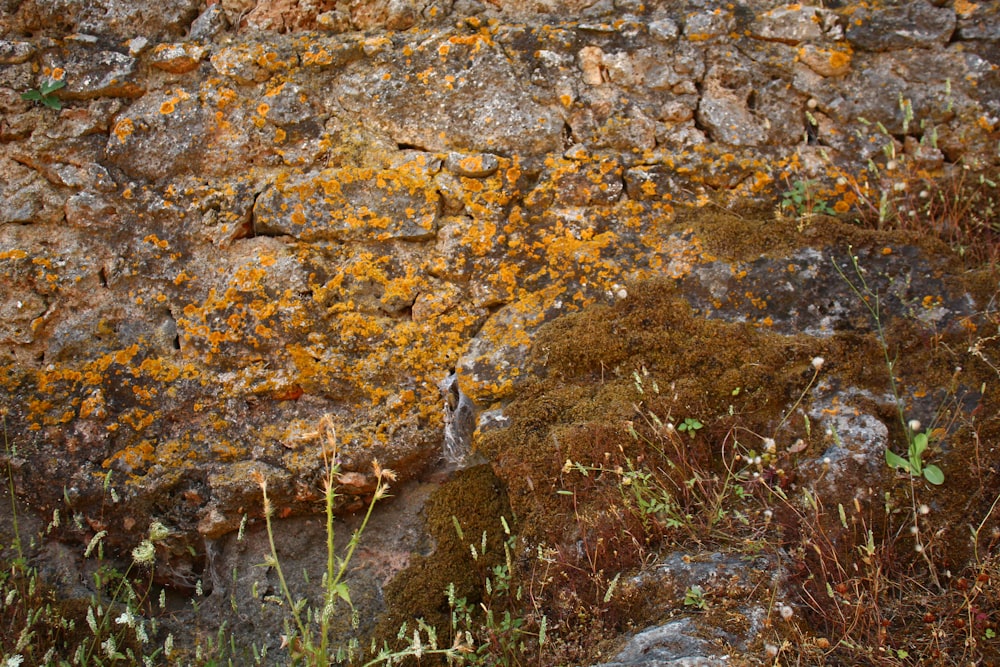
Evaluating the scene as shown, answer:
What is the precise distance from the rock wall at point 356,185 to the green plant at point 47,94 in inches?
0.6

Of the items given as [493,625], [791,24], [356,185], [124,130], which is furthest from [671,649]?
[124,130]

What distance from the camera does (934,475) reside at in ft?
7.70

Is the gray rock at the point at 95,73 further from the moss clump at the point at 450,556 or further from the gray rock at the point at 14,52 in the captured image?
the moss clump at the point at 450,556

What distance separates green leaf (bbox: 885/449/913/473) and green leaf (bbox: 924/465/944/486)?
50 mm

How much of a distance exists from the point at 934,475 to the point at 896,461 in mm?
115

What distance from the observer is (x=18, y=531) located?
9.70 ft

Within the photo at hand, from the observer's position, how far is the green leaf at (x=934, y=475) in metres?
2.34

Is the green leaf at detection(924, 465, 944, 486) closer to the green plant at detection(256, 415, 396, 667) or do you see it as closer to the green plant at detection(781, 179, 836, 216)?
the green plant at detection(781, 179, 836, 216)

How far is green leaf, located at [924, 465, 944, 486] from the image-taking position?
2338 mm

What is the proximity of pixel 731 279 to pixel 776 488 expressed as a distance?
39.0 inches

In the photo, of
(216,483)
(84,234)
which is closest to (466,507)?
(216,483)

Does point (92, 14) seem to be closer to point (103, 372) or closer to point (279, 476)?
point (103, 372)

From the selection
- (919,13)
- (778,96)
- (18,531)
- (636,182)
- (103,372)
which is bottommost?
(18,531)

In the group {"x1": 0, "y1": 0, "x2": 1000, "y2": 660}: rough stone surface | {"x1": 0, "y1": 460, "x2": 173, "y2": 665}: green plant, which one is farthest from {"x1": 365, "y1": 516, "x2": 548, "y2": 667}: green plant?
{"x1": 0, "y1": 460, "x2": 173, "y2": 665}: green plant
